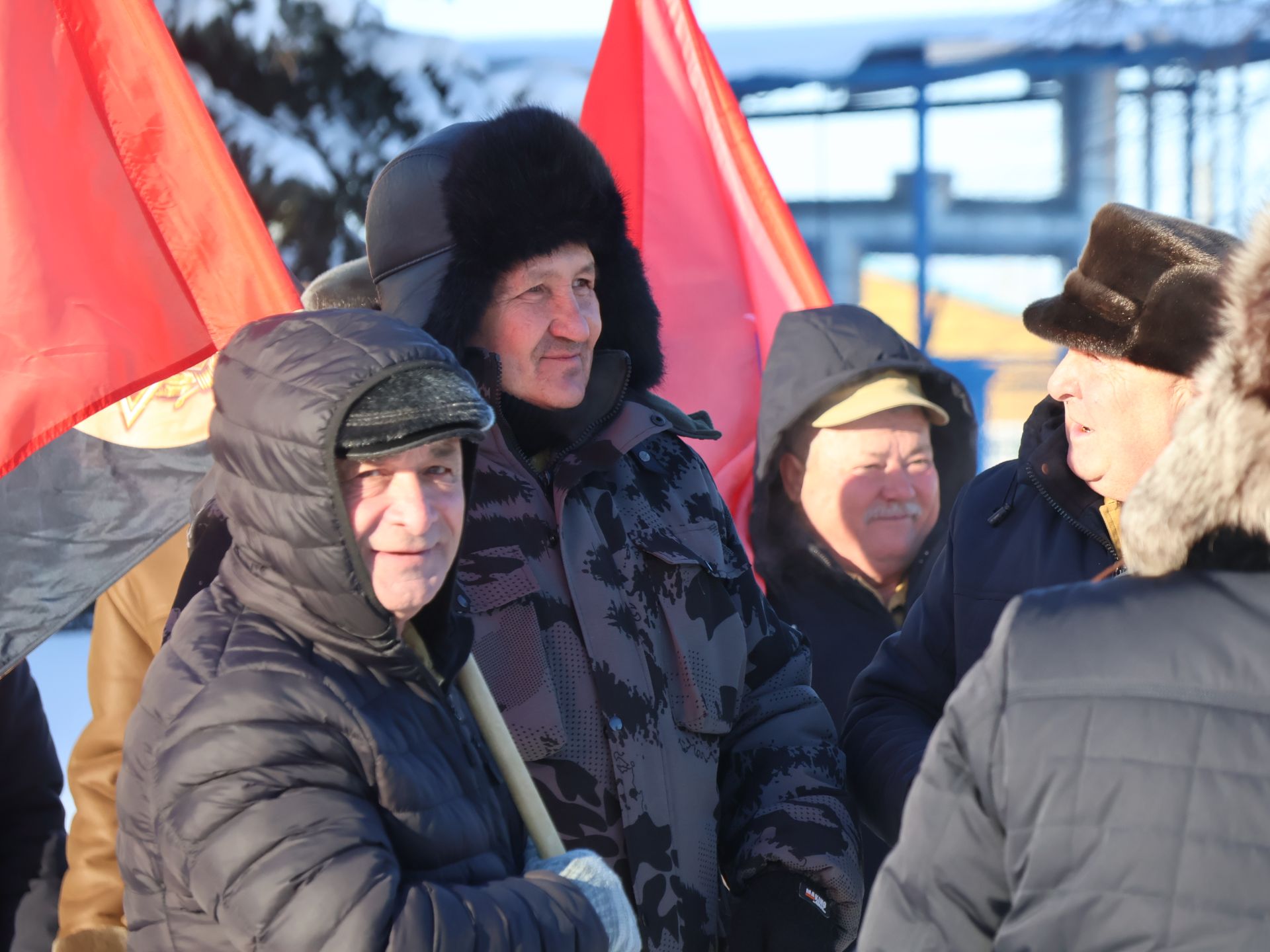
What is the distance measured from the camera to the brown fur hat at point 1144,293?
206 centimetres

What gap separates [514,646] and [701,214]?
2647mm

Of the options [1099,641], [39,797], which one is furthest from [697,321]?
[1099,641]

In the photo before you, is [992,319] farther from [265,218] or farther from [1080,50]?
[265,218]

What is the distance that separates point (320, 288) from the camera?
333cm

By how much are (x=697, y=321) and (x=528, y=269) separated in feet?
6.85

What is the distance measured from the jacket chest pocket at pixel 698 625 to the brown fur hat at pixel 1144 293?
650 millimetres

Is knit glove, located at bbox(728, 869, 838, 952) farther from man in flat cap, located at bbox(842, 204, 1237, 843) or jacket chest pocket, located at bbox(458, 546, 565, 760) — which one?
jacket chest pocket, located at bbox(458, 546, 565, 760)

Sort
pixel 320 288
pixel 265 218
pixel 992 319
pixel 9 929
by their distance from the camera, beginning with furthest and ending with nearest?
1. pixel 992 319
2. pixel 265 218
3. pixel 320 288
4. pixel 9 929

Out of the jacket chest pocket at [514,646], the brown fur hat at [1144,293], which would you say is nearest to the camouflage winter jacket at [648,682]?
the jacket chest pocket at [514,646]

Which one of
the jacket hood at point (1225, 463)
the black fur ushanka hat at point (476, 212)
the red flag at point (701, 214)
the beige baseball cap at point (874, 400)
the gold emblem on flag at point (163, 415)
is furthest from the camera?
the red flag at point (701, 214)

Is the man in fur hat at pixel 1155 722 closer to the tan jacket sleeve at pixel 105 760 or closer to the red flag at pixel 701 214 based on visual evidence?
the tan jacket sleeve at pixel 105 760

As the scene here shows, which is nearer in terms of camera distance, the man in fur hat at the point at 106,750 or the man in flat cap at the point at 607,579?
the man in flat cap at the point at 607,579

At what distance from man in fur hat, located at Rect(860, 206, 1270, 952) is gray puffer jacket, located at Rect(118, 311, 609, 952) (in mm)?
522

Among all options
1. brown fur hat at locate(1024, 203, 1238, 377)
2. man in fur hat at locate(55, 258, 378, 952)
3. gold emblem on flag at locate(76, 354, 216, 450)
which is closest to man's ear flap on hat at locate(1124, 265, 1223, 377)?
brown fur hat at locate(1024, 203, 1238, 377)
